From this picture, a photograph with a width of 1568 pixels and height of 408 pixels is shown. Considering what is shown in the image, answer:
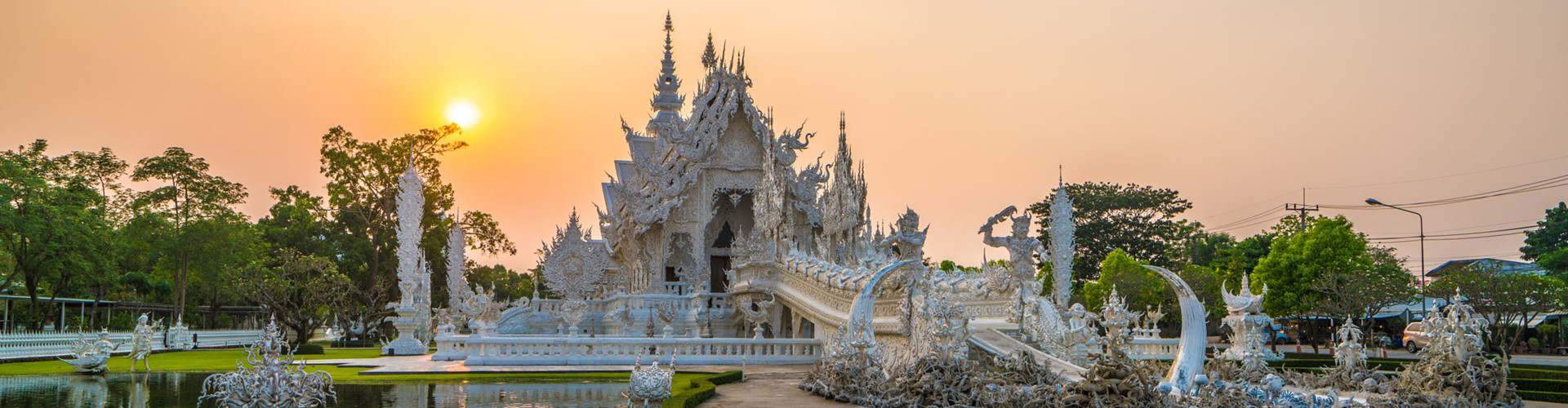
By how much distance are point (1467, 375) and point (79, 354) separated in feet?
70.4

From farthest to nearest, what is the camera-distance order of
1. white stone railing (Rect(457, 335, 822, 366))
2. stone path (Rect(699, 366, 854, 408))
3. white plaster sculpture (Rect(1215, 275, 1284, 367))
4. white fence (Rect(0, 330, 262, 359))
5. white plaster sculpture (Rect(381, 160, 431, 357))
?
white plaster sculpture (Rect(381, 160, 431, 357)) → white fence (Rect(0, 330, 262, 359)) → white stone railing (Rect(457, 335, 822, 366)) → white plaster sculpture (Rect(1215, 275, 1284, 367)) → stone path (Rect(699, 366, 854, 408))

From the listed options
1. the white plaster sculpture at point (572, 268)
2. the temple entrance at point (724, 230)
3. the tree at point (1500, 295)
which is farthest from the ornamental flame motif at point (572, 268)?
the tree at point (1500, 295)

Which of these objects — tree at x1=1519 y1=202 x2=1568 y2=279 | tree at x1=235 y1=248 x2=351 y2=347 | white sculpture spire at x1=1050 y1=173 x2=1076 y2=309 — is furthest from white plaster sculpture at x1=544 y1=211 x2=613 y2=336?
tree at x1=1519 y1=202 x2=1568 y2=279

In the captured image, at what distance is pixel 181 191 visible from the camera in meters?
43.7

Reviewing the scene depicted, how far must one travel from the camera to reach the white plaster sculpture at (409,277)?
88.0 ft

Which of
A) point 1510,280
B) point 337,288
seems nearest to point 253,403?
point 337,288

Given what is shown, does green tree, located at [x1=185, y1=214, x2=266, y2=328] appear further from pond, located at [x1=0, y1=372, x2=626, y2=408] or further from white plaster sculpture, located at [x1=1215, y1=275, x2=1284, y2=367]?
white plaster sculpture, located at [x1=1215, y1=275, x2=1284, y2=367]

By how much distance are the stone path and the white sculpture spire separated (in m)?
5.74

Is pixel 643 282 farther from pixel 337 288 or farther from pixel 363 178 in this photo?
pixel 363 178

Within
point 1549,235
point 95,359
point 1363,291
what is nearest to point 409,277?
point 95,359

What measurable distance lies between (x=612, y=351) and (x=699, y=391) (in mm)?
7318

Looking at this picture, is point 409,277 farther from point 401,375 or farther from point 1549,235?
point 1549,235

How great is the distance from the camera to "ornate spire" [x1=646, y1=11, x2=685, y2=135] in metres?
41.4

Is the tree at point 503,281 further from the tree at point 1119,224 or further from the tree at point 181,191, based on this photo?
the tree at point 1119,224
